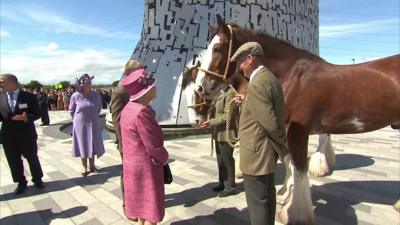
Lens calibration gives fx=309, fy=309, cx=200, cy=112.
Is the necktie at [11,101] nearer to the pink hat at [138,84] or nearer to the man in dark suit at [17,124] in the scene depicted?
the man in dark suit at [17,124]

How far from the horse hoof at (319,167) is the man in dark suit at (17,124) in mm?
4950

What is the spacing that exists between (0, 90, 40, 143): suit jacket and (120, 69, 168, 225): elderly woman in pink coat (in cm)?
321

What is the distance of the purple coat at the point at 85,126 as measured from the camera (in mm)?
6004

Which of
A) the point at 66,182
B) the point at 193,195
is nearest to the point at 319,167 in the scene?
the point at 193,195

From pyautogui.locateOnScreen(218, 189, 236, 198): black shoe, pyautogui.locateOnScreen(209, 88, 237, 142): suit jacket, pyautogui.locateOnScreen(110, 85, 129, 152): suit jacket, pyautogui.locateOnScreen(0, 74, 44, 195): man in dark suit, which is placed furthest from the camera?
pyautogui.locateOnScreen(0, 74, 44, 195): man in dark suit

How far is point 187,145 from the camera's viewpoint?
357 inches

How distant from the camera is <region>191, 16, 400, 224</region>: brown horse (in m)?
3.27

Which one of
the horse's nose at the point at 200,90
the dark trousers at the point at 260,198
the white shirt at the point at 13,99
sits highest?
the horse's nose at the point at 200,90

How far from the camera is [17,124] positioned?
5176 millimetres

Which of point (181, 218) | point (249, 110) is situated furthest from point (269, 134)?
point (181, 218)

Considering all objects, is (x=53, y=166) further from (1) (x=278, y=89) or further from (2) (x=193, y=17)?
(2) (x=193, y=17)

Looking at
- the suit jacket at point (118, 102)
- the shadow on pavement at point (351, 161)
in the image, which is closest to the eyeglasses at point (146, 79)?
the suit jacket at point (118, 102)

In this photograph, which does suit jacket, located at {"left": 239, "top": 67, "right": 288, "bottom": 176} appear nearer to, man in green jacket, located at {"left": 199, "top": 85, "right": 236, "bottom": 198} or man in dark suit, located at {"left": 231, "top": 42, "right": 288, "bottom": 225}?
man in dark suit, located at {"left": 231, "top": 42, "right": 288, "bottom": 225}

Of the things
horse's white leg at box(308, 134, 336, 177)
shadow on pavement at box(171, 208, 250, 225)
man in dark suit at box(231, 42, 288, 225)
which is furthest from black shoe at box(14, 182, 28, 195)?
horse's white leg at box(308, 134, 336, 177)
